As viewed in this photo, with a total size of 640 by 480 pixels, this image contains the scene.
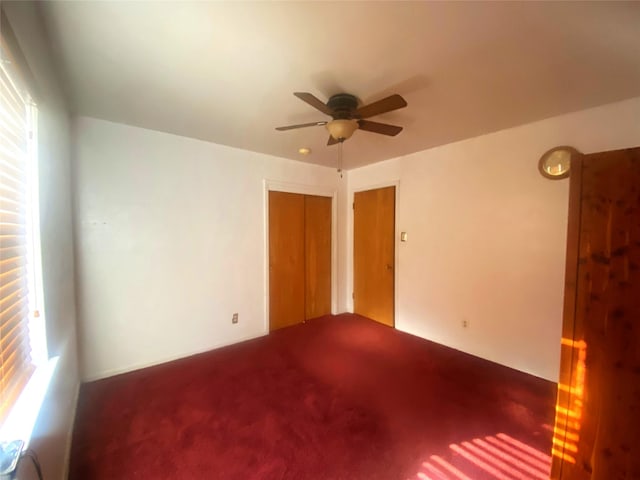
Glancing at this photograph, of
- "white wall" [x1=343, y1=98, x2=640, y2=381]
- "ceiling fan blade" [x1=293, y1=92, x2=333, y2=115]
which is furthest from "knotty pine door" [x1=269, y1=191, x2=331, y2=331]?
"ceiling fan blade" [x1=293, y1=92, x2=333, y2=115]

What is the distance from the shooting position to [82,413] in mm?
1976

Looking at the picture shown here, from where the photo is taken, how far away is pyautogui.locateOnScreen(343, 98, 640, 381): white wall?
2.34 metres

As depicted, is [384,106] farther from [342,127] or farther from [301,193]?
[301,193]

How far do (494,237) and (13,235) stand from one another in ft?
11.5

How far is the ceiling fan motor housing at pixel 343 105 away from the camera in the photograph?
189 centimetres

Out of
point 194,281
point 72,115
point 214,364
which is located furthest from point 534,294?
point 72,115

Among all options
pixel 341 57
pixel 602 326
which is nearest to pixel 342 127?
pixel 341 57

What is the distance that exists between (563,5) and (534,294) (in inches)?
88.0

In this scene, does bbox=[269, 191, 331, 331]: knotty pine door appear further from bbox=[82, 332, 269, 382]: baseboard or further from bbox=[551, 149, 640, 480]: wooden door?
bbox=[551, 149, 640, 480]: wooden door

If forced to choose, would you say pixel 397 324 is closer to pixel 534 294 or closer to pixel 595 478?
pixel 534 294

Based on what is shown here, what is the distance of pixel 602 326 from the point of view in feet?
3.92

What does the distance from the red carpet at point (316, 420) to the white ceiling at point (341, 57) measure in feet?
7.85

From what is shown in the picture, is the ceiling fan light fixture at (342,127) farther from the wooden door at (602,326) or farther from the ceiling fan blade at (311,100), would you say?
the wooden door at (602,326)

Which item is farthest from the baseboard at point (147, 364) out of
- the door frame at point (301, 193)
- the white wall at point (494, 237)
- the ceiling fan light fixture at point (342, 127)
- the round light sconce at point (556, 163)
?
the round light sconce at point (556, 163)
